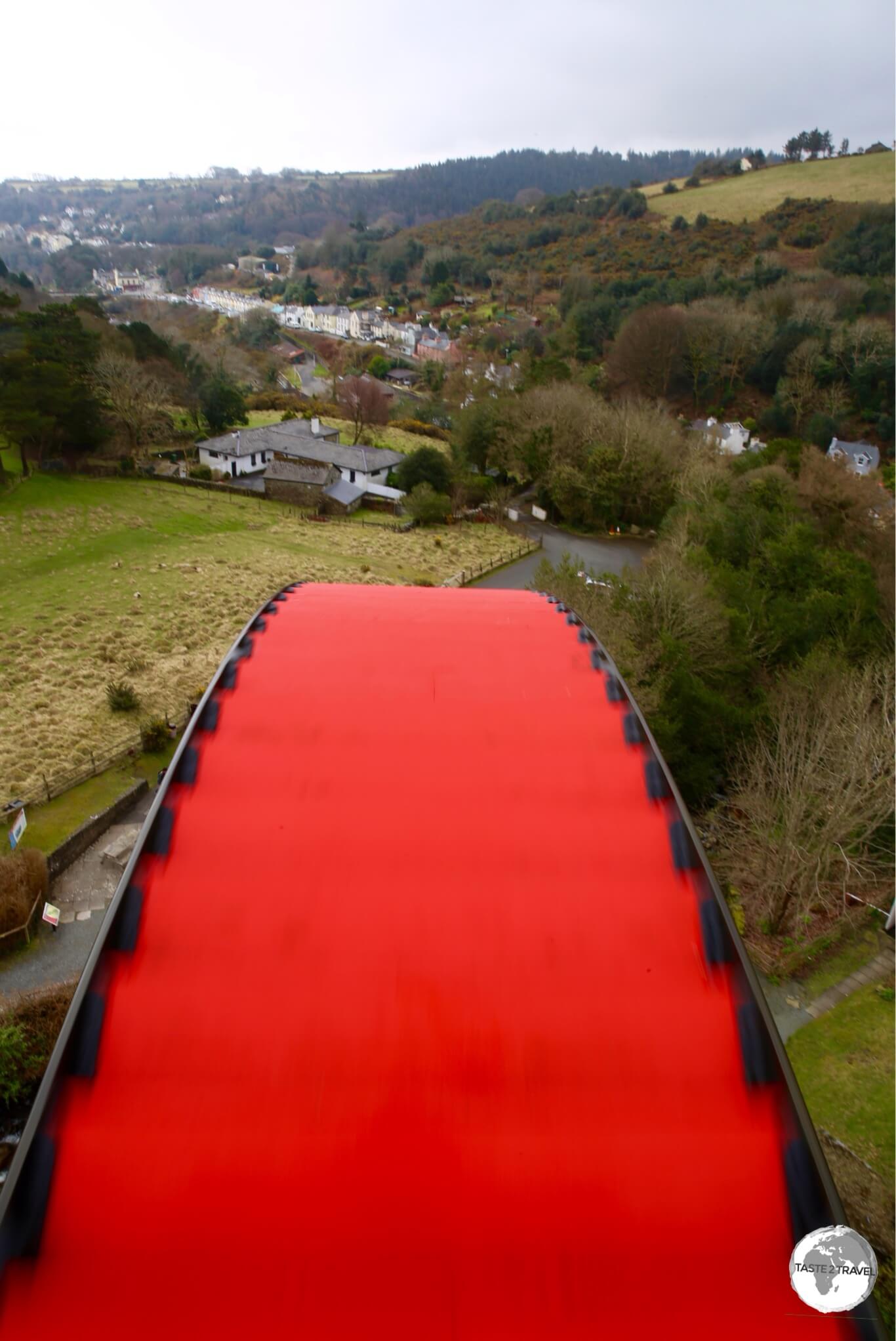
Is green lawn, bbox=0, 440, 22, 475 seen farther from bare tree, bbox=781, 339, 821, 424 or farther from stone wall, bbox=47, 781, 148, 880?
bare tree, bbox=781, 339, 821, 424

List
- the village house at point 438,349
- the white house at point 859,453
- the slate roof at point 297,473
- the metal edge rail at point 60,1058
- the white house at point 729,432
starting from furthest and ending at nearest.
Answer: the village house at point 438,349, the white house at point 729,432, the slate roof at point 297,473, the white house at point 859,453, the metal edge rail at point 60,1058

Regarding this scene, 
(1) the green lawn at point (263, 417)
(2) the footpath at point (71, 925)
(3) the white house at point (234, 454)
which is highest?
(1) the green lawn at point (263, 417)

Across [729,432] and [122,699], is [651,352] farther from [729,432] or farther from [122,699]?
[122,699]

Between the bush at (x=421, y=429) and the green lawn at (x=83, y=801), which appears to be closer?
the green lawn at (x=83, y=801)

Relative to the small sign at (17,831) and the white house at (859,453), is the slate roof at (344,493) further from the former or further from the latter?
the small sign at (17,831)

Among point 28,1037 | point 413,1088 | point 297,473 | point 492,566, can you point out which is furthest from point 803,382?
point 413,1088

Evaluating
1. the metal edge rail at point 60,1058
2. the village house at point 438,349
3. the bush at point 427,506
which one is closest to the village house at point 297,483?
the bush at point 427,506
